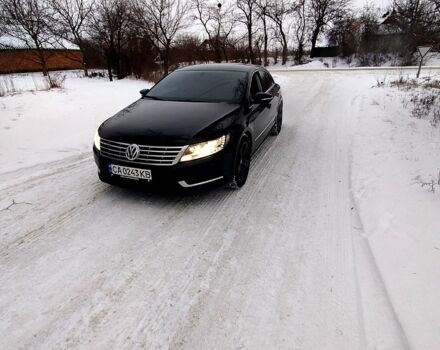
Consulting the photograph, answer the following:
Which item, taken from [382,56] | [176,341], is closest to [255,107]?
[176,341]

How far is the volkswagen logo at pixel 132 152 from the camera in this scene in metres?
3.62

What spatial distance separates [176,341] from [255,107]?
11.6ft

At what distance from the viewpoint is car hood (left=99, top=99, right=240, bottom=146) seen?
11.9 feet

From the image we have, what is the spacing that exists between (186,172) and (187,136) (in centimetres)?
40

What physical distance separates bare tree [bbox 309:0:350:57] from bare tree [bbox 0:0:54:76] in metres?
29.1

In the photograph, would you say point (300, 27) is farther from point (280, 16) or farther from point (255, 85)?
point (255, 85)

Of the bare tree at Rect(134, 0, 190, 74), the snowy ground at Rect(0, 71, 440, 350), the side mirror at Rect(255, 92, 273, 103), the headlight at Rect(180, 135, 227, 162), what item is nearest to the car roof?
the side mirror at Rect(255, 92, 273, 103)

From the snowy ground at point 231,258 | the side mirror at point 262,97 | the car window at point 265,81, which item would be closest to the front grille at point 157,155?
the snowy ground at point 231,258

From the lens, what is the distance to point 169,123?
12.7 feet

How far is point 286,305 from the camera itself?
2455 mm

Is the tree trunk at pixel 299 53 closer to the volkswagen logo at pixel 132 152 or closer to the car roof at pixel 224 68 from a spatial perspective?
the car roof at pixel 224 68

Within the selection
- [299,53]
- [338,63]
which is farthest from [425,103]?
[299,53]

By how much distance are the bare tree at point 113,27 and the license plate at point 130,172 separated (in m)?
17.2

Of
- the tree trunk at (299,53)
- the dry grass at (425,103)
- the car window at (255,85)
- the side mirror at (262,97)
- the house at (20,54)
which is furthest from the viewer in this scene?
the tree trunk at (299,53)
